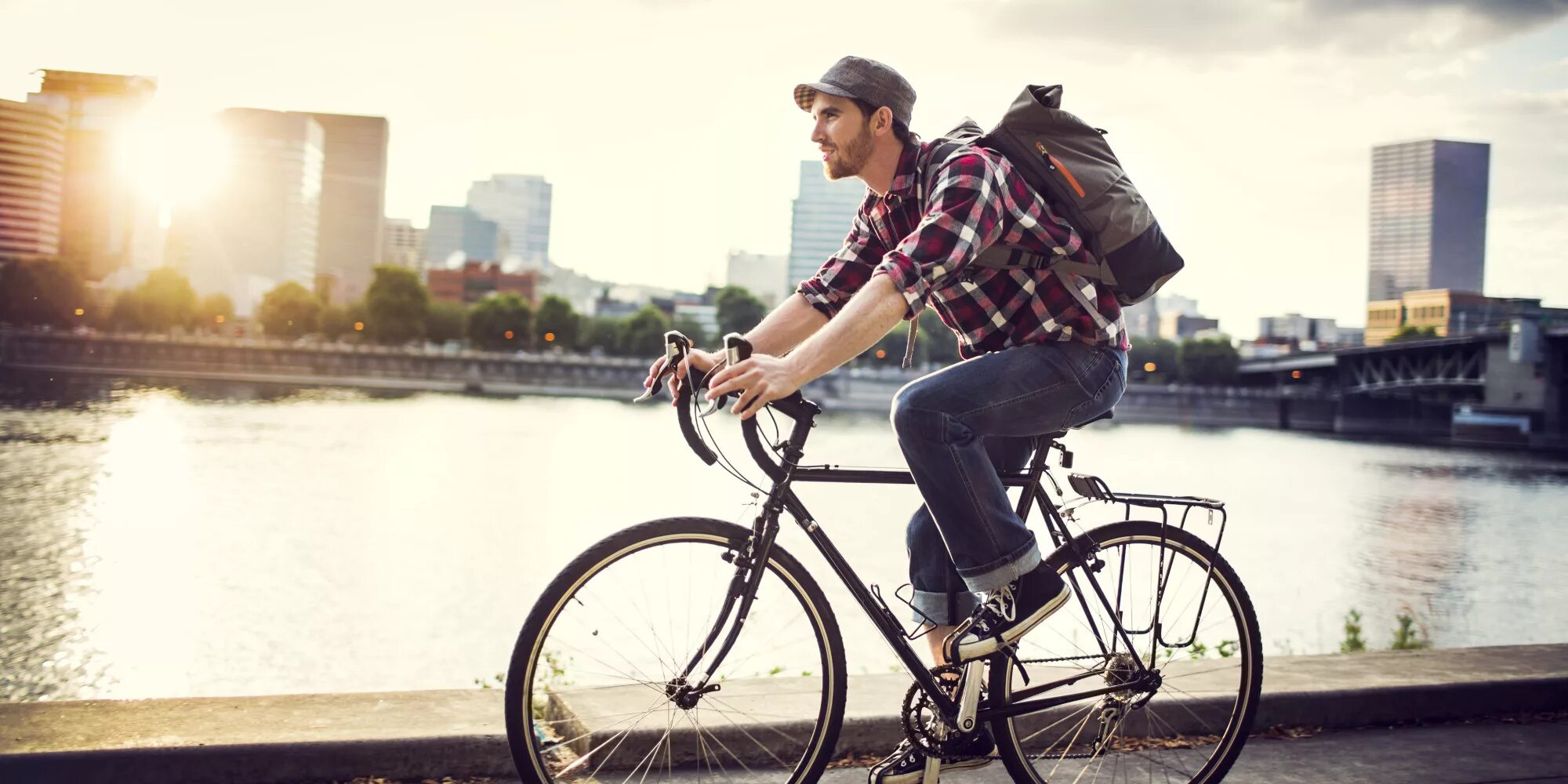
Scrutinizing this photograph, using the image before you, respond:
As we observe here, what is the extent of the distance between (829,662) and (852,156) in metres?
1.15

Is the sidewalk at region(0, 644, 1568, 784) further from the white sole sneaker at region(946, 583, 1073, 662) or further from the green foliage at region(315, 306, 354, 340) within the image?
the green foliage at region(315, 306, 354, 340)

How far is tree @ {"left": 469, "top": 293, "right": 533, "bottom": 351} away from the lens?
107188mm

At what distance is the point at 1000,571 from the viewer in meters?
2.55

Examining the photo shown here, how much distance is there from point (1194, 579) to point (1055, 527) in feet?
1.73

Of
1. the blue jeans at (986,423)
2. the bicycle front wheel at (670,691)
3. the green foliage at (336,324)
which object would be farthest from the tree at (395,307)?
the blue jeans at (986,423)

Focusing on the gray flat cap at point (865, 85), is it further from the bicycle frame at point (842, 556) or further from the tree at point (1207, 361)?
the tree at point (1207, 361)

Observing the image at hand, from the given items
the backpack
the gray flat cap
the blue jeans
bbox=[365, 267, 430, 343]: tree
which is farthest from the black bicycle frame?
bbox=[365, 267, 430, 343]: tree

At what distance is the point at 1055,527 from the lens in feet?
9.21

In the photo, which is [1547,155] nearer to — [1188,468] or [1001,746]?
[1188,468]

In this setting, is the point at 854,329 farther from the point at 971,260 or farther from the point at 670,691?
the point at 670,691

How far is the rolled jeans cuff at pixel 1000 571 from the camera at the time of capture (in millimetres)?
2543

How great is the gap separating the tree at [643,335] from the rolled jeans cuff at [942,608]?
104 meters

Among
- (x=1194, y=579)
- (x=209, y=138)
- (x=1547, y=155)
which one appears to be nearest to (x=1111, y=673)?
(x=1194, y=579)

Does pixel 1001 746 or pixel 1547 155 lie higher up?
pixel 1547 155
